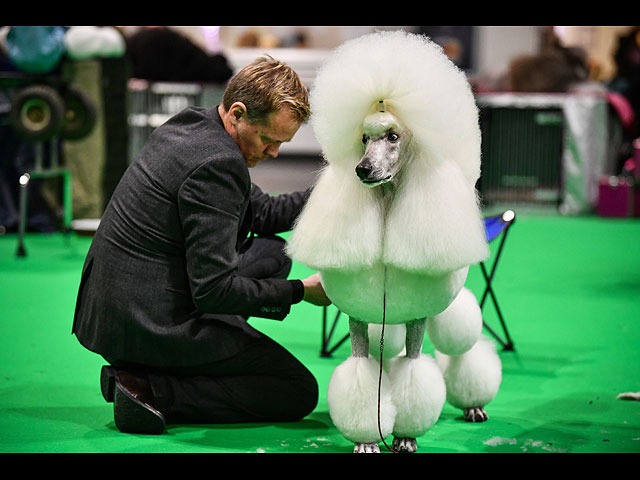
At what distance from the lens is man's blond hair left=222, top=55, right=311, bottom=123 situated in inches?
83.7

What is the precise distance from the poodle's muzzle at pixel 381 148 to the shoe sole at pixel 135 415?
86 cm

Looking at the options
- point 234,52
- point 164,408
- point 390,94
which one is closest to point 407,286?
point 390,94

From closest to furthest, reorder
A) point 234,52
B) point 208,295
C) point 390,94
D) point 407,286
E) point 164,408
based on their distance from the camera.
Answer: point 390,94 < point 407,286 < point 208,295 < point 164,408 < point 234,52

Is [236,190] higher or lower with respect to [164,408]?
higher

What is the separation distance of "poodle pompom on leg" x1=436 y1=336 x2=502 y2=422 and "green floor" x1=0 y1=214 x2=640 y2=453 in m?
0.05

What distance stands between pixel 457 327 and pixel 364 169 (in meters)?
0.70

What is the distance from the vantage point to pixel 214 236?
2105 mm

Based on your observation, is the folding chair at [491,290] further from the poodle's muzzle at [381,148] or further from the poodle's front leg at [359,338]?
the poodle's muzzle at [381,148]

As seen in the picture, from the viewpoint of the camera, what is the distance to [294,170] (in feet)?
36.9

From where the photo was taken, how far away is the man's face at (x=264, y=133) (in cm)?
216

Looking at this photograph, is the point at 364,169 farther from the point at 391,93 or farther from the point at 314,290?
the point at 314,290
